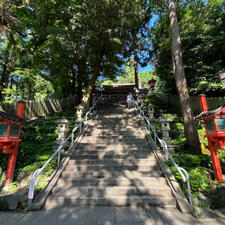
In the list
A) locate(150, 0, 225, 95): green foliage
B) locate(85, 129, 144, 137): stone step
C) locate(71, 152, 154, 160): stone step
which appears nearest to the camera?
locate(71, 152, 154, 160): stone step

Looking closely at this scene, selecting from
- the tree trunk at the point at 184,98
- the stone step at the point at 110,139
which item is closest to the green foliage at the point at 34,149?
the stone step at the point at 110,139

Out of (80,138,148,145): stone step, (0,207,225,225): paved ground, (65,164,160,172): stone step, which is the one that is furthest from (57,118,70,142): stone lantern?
(0,207,225,225): paved ground

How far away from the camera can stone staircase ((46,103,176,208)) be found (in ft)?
11.3

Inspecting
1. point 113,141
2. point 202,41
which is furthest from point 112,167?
point 202,41

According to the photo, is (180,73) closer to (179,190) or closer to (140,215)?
(179,190)

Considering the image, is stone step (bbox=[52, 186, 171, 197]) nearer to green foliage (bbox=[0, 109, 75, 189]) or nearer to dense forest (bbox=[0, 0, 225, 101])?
green foliage (bbox=[0, 109, 75, 189])

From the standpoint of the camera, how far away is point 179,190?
11.7ft

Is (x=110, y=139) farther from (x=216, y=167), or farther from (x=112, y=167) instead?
(x=216, y=167)

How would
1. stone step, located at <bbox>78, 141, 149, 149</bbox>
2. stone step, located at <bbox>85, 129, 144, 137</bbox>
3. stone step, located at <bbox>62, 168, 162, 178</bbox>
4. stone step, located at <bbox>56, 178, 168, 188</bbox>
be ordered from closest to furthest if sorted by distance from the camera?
stone step, located at <bbox>56, 178, 168, 188</bbox>, stone step, located at <bbox>62, 168, 162, 178</bbox>, stone step, located at <bbox>78, 141, 149, 149</bbox>, stone step, located at <bbox>85, 129, 144, 137</bbox>

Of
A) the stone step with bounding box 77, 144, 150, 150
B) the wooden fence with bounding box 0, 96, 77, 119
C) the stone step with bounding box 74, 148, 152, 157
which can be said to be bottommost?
the stone step with bounding box 74, 148, 152, 157

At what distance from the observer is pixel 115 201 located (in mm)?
3402

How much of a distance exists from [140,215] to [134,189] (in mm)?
760

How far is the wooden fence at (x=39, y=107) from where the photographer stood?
8.08m

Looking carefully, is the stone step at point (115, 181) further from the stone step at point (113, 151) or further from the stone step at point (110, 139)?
the stone step at point (110, 139)
